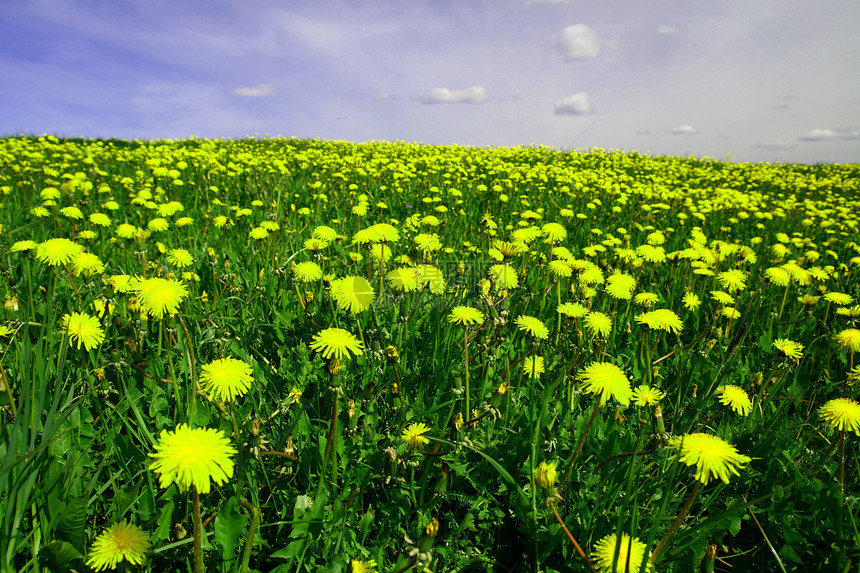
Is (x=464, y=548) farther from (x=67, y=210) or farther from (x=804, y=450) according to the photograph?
(x=67, y=210)

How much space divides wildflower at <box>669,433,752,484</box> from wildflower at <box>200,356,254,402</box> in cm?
118

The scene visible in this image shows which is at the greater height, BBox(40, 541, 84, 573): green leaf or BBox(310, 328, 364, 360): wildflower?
BBox(310, 328, 364, 360): wildflower

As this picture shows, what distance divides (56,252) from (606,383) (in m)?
2.33

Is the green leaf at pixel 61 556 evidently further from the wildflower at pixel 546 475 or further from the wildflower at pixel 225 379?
the wildflower at pixel 546 475

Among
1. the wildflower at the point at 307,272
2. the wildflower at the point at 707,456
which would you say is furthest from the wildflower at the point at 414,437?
the wildflower at the point at 307,272

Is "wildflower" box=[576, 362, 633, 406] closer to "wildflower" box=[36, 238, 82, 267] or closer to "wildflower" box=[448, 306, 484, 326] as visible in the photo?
"wildflower" box=[448, 306, 484, 326]

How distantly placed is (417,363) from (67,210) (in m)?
2.69

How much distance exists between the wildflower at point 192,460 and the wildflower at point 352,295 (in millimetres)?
853

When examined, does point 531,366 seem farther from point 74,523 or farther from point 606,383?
point 74,523

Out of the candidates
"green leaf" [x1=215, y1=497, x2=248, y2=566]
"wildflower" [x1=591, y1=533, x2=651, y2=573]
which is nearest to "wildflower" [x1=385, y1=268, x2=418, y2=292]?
"green leaf" [x1=215, y1=497, x2=248, y2=566]

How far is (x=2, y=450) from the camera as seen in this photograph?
107 centimetres

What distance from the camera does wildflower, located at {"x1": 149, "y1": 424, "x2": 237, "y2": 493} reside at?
2.71 feet

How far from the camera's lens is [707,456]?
3.33 ft

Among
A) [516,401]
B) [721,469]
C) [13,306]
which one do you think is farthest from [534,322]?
[13,306]
